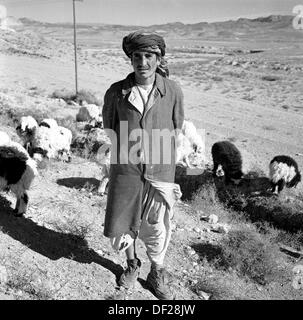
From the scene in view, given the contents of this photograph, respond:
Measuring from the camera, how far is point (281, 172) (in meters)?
7.56

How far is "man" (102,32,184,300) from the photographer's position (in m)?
3.19

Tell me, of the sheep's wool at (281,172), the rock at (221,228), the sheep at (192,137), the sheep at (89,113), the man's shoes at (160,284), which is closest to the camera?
the man's shoes at (160,284)

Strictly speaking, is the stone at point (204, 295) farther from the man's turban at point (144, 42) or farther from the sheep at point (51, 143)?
the sheep at point (51, 143)

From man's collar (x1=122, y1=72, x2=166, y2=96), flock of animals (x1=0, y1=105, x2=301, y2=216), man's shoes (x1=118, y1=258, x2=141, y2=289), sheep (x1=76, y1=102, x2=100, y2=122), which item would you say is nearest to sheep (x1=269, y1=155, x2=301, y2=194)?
flock of animals (x1=0, y1=105, x2=301, y2=216)

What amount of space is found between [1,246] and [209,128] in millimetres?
9247

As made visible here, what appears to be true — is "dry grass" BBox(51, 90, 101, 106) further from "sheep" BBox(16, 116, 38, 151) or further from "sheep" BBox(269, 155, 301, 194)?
"sheep" BBox(269, 155, 301, 194)

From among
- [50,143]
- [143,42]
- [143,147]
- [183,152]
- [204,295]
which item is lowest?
[204,295]

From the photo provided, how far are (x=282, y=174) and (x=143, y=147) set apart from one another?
492 cm

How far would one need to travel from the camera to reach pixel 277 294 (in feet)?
14.9

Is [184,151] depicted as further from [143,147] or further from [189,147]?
[143,147]

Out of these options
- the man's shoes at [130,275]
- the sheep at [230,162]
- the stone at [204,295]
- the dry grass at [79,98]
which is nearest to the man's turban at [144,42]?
the man's shoes at [130,275]

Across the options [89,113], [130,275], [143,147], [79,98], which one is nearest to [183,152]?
[89,113]

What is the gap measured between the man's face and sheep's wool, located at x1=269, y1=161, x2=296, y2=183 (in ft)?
16.4

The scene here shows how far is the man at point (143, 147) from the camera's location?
3.19m
